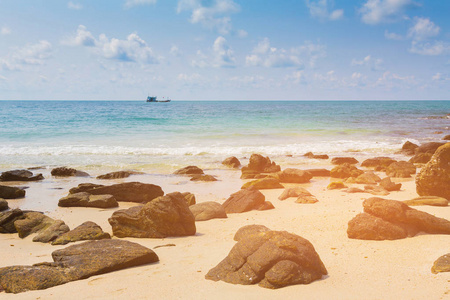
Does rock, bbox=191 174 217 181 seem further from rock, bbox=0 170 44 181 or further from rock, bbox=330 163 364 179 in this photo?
rock, bbox=0 170 44 181

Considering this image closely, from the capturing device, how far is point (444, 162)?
976cm

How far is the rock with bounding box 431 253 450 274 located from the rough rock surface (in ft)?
4.52

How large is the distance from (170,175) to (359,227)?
9.91m

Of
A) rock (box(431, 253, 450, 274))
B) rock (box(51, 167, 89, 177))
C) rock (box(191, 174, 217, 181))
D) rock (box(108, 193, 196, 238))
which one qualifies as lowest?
rock (box(51, 167, 89, 177))

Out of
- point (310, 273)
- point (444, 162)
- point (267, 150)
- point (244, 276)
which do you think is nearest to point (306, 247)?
point (310, 273)

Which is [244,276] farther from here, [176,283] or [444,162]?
[444,162]

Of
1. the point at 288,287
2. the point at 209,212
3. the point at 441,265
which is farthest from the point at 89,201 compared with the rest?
the point at 441,265

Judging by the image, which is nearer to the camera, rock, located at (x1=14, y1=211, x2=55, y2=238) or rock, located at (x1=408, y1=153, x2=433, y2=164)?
rock, located at (x1=14, y1=211, x2=55, y2=238)

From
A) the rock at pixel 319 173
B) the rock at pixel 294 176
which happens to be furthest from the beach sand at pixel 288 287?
the rock at pixel 319 173

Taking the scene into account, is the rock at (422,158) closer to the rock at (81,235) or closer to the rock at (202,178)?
the rock at (202,178)

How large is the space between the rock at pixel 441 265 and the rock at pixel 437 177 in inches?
198

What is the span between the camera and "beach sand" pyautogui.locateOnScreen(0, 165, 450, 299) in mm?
4578

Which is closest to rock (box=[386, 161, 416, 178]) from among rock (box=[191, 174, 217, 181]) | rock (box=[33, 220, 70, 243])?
rock (box=[191, 174, 217, 181])

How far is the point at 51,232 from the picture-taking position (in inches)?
295
